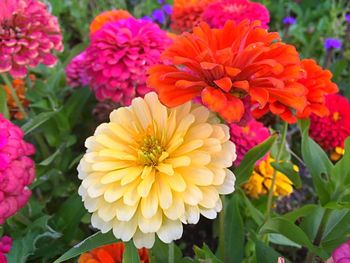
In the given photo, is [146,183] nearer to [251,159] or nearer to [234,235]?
[251,159]

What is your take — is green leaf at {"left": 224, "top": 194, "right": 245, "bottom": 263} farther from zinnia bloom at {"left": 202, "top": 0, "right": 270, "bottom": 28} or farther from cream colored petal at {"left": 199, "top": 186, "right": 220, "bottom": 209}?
zinnia bloom at {"left": 202, "top": 0, "right": 270, "bottom": 28}

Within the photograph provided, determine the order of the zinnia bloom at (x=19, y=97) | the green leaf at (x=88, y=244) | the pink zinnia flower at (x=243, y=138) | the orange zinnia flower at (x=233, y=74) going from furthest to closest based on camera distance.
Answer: the zinnia bloom at (x=19, y=97) → the pink zinnia flower at (x=243, y=138) → the green leaf at (x=88, y=244) → the orange zinnia flower at (x=233, y=74)

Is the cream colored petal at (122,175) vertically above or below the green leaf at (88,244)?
above

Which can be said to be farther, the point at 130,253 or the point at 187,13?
the point at 187,13

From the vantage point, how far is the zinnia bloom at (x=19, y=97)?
125cm


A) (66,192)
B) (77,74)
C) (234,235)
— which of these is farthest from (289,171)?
(77,74)

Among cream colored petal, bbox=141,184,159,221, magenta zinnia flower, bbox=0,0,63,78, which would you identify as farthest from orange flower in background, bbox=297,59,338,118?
magenta zinnia flower, bbox=0,0,63,78

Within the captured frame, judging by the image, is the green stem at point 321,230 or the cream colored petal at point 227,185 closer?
the cream colored petal at point 227,185

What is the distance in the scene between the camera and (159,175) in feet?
2.01

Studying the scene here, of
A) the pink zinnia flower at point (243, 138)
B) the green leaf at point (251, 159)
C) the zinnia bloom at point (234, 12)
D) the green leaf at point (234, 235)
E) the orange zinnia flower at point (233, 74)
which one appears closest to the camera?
the orange zinnia flower at point (233, 74)

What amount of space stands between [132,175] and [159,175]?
0.12ft

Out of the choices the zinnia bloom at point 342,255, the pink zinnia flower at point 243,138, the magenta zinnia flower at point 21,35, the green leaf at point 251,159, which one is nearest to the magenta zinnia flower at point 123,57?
the magenta zinnia flower at point 21,35

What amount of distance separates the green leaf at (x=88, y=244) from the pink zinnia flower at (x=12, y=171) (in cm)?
13

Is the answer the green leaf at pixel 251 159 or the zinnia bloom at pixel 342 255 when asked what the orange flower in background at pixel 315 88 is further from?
the zinnia bloom at pixel 342 255
